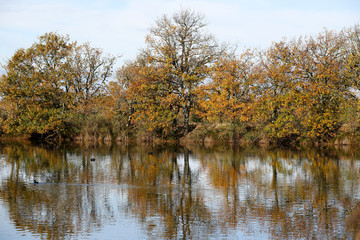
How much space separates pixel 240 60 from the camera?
143ft

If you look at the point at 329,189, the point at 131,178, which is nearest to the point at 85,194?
the point at 131,178

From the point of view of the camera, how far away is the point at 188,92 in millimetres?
44000

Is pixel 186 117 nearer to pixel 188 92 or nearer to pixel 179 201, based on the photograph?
pixel 188 92

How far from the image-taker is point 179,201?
1412 centimetres

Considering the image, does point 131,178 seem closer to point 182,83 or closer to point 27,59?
point 182,83

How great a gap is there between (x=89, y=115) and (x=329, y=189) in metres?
35.7

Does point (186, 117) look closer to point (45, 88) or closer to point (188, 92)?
point (188, 92)

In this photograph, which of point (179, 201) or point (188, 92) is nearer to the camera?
point (179, 201)

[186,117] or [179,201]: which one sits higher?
[186,117]

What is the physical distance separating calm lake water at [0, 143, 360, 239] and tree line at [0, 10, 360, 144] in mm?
16645

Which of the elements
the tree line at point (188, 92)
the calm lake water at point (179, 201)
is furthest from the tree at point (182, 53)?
the calm lake water at point (179, 201)

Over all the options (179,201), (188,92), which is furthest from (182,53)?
(179,201)

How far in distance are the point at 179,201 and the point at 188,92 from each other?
99.6 ft

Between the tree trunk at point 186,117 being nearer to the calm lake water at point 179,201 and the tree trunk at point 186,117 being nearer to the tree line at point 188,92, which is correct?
the tree line at point 188,92
